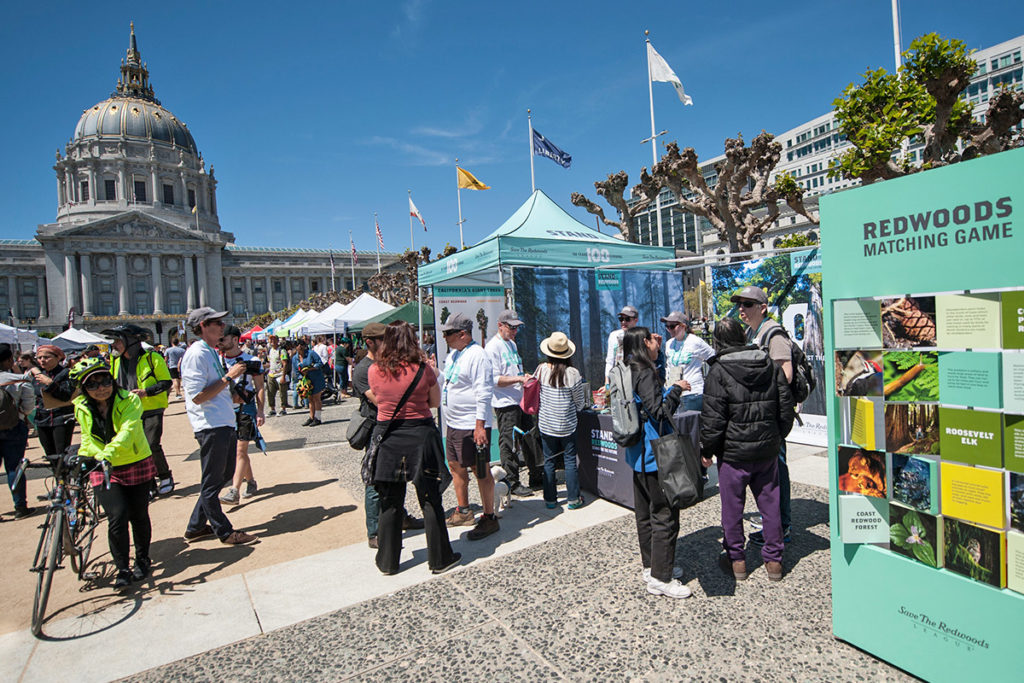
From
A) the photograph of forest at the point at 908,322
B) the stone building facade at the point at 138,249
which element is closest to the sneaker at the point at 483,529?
the photograph of forest at the point at 908,322

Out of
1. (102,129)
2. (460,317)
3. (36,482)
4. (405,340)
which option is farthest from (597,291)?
(102,129)

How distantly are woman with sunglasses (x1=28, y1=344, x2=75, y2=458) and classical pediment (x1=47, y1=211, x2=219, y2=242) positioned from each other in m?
102

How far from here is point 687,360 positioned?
6168mm

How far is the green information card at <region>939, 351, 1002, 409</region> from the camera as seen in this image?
216 centimetres

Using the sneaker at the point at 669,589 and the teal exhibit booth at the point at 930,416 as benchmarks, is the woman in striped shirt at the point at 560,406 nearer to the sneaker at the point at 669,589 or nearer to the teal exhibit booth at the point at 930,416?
the sneaker at the point at 669,589

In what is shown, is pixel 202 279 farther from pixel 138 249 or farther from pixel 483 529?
pixel 483 529

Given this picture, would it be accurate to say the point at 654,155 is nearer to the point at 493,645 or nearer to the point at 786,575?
the point at 786,575

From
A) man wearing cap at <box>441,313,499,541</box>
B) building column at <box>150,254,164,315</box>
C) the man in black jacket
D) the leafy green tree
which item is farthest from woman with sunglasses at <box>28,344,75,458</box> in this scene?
building column at <box>150,254,164,315</box>

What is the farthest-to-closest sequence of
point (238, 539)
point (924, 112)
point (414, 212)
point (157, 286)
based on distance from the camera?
point (157, 286) → point (414, 212) → point (924, 112) → point (238, 539)

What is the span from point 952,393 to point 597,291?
19.7 feet

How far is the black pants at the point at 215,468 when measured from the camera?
457cm

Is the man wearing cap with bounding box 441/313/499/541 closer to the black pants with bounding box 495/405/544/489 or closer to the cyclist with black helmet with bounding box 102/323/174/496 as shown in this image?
the black pants with bounding box 495/405/544/489

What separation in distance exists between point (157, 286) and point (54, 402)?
102283mm

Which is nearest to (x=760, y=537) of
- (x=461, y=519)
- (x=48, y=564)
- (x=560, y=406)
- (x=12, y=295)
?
(x=560, y=406)
